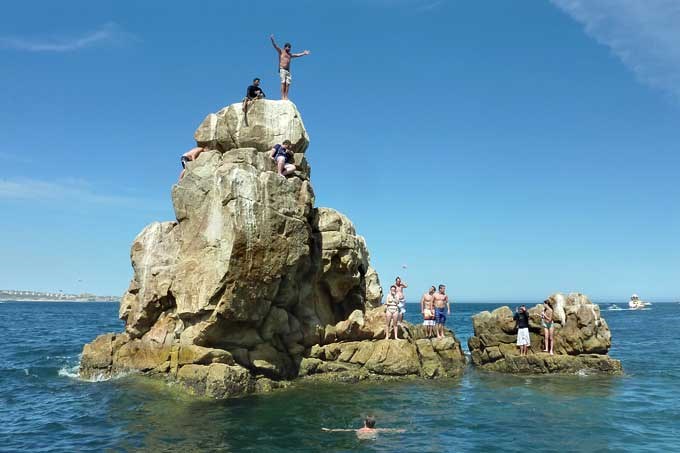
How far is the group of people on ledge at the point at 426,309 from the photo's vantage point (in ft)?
92.3

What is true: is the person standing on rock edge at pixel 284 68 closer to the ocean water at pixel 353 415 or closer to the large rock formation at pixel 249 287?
the large rock formation at pixel 249 287

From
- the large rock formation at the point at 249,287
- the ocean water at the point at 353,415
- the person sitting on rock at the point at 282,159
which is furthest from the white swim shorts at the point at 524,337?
the person sitting on rock at the point at 282,159

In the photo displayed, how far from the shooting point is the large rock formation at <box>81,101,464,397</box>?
22.2 metres

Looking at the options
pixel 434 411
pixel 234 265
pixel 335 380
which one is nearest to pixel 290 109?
pixel 234 265

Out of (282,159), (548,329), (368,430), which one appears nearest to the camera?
(368,430)

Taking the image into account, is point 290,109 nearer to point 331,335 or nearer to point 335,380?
point 331,335

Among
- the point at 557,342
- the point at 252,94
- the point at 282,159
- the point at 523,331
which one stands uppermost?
the point at 252,94

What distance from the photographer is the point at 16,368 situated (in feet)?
99.6

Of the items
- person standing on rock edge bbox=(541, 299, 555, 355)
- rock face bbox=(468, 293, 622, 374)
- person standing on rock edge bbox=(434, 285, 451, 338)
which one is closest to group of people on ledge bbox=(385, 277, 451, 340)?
person standing on rock edge bbox=(434, 285, 451, 338)

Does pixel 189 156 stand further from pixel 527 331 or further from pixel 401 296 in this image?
pixel 527 331

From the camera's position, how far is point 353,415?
1941cm

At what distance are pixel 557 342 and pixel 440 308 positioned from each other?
22.4 feet

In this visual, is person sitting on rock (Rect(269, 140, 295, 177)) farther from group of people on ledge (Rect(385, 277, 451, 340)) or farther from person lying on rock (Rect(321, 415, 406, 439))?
person lying on rock (Rect(321, 415, 406, 439))

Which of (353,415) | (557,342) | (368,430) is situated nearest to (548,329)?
(557,342)
